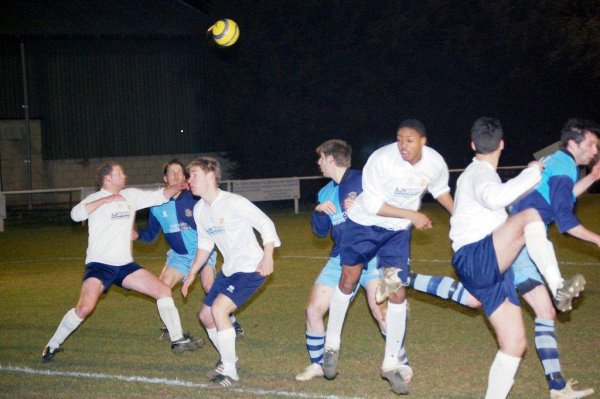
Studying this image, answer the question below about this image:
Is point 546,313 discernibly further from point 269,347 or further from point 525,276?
point 269,347

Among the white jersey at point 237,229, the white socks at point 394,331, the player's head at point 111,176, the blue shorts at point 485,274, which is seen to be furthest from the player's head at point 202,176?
the blue shorts at point 485,274

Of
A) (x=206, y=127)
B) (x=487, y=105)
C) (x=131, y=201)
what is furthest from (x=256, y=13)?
(x=131, y=201)

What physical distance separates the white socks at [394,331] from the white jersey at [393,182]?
0.66m

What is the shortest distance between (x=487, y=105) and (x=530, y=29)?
10.5 feet

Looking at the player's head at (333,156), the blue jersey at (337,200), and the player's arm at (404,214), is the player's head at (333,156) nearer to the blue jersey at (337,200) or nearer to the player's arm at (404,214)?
the blue jersey at (337,200)

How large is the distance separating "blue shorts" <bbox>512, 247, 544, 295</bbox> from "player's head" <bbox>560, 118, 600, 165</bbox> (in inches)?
33.9

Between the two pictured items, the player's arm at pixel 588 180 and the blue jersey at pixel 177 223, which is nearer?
the player's arm at pixel 588 180

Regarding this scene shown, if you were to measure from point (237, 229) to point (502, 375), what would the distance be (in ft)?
8.68

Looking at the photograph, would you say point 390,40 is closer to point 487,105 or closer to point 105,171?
point 487,105

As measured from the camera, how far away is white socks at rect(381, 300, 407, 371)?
6.45 m

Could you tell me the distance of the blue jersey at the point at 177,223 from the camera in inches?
357

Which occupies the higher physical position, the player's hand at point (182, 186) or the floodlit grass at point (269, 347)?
the player's hand at point (182, 186)

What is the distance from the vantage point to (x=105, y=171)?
8062 millimetres

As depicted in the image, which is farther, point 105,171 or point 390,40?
point 390,40
